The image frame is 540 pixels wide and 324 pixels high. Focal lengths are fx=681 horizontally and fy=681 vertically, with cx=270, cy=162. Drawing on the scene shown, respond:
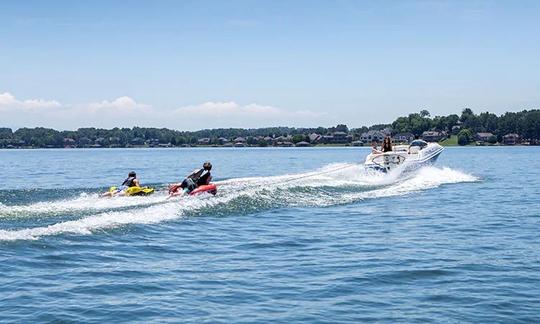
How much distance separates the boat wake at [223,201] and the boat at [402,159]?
0.44 metres

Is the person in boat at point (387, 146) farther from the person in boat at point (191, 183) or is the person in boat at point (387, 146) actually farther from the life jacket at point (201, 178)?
the life jacket at point (201, 178)

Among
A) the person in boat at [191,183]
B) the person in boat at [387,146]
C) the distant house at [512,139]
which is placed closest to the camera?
the person in boat at [191,183]

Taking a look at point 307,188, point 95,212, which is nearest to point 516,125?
point 307,188

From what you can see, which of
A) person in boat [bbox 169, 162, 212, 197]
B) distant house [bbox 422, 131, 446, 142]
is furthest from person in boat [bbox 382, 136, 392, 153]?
distant house [bbox 422, 131, 446, 142]

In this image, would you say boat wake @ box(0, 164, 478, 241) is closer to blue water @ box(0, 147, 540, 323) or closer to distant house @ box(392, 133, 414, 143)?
blue water @ box(0, 147, 540, 323)

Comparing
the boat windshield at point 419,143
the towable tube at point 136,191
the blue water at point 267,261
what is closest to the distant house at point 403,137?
the boat windshield at point 419,143

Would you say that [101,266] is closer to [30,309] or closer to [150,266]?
[150,266]

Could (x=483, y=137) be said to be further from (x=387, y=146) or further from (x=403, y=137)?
(x=387, y=146)

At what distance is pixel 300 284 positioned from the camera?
11805 millimetres

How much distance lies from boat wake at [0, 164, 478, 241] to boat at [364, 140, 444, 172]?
1.43 feet

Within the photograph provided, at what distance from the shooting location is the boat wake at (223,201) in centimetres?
1797

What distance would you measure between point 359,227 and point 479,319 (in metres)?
9.28

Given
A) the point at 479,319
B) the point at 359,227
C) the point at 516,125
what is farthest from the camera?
the point at 516,125

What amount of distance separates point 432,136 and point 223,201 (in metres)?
167
